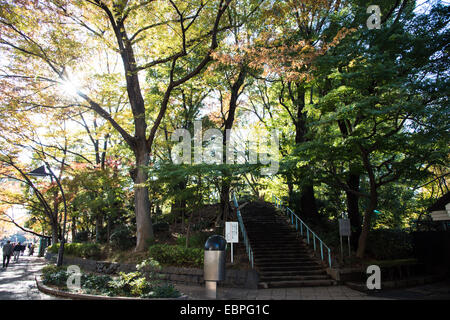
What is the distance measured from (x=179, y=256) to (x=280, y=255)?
384 cm

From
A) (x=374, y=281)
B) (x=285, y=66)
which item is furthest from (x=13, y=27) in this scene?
(x=374, y=281)

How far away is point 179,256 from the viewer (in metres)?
9.96

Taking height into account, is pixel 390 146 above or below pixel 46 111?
below

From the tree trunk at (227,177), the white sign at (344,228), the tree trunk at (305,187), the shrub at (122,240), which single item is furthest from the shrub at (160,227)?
the white sign at (344,228)

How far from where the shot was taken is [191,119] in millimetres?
16016

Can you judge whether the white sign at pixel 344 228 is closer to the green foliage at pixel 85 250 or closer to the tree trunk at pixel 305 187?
the tree trunk at pixel 305 187

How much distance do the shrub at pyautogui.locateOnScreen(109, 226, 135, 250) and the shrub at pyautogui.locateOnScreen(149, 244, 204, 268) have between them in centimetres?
338

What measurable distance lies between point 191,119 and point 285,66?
827 centimetres

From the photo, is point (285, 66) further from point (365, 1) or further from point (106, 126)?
point (106, 126)

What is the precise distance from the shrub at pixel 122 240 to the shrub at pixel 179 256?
11.1 ft

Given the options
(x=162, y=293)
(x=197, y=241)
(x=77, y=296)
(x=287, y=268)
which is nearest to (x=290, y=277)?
(x=287, y=268)

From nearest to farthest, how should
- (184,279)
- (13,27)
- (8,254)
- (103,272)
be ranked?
(184,279), (13,27), (103,272), (8,254)

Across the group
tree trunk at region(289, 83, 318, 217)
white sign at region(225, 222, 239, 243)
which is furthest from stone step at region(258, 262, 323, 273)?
tree trunk at region(289, 83, 318, 217)

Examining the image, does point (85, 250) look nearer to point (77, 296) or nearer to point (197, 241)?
point (197, 241)
